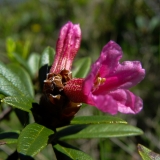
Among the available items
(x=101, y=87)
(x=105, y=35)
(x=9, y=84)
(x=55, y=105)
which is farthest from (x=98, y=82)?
(x=105, y=35)

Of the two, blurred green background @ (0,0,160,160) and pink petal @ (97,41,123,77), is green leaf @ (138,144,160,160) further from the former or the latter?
blurred green background @ (0,0,160,160)

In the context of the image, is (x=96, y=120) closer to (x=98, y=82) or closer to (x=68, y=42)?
(x=98, y=82)

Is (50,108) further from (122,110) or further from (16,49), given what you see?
(16,49)

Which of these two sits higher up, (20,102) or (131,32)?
(20,102)

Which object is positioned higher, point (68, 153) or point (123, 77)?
point (123, 77)

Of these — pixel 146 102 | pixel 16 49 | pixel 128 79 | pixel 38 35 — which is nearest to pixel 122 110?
pixel 128 79
